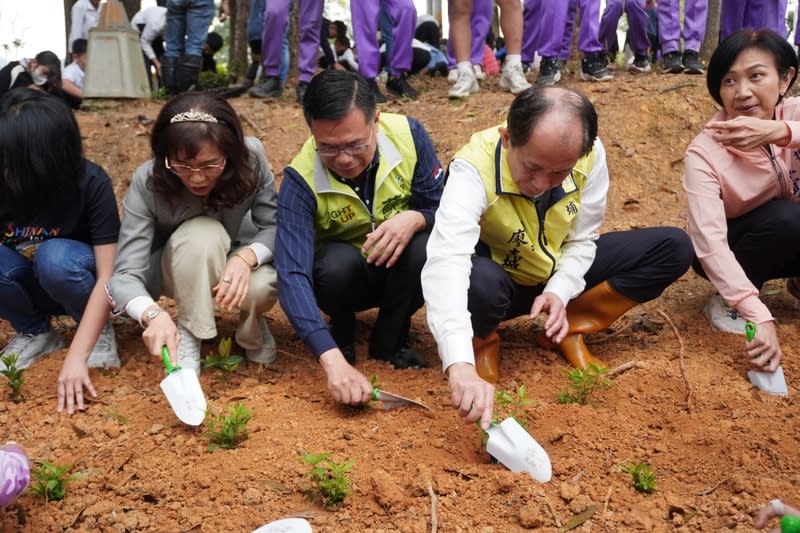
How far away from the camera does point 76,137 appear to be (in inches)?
120

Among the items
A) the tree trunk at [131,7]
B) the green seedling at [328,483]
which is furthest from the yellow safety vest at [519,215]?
the tree trunk at [131,7]

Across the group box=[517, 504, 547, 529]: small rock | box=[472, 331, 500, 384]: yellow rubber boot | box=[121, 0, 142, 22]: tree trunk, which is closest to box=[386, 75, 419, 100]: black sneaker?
box=[472, 331, 500, 384]: yellow rubber boot

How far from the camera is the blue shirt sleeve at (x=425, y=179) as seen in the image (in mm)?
3154

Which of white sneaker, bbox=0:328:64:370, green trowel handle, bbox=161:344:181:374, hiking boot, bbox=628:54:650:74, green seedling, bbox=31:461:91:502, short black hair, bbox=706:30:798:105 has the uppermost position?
short black hair, bbox=706:30:798:105

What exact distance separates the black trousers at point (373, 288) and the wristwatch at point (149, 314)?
2.10 feet

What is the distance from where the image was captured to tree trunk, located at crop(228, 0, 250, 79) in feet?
27.9

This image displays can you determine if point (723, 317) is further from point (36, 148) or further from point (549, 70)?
point (549, 70)

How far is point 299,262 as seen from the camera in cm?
290

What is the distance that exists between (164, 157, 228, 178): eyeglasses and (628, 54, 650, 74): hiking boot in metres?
4.86

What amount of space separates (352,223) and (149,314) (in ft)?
2.83

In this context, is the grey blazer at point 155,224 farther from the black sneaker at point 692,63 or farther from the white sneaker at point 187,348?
the black sneaker at point 692,63

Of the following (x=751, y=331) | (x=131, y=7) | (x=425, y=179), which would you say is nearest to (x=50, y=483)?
(x=425, y=179)

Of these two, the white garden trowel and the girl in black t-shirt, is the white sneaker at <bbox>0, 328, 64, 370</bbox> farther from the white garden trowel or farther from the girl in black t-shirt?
the white garden trowel

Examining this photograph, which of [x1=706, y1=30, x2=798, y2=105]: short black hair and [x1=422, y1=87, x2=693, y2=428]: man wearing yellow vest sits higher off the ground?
[x1=706, y1=30, x2=798, y2=105]: short black hair
